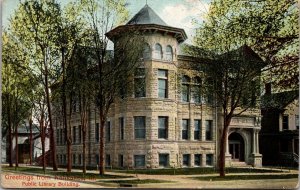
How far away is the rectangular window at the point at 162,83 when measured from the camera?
50.1 ft

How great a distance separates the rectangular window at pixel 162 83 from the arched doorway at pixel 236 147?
76.5 inches

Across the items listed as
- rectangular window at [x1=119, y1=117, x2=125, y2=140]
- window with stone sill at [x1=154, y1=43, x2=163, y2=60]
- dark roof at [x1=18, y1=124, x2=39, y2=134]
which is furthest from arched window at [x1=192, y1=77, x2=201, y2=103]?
dark roof at [x1=18, y1=124, x2=39, y2=134]

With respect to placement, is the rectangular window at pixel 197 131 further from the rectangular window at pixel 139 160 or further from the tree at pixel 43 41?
the tree at pixel 43 41

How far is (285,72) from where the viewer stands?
575 inches

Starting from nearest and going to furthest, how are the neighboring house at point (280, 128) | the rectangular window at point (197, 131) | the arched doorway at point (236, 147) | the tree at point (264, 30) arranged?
the tree at point (264, 30) → the neighboring house at point (280, 128) → the arched doorway at point (236, 147) → the rectangular window at point (197, 131)

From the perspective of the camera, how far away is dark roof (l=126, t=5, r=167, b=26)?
47.7ft

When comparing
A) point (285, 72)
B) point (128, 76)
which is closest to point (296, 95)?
point (285, 72)

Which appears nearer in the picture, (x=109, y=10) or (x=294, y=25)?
(x=294, y=25)

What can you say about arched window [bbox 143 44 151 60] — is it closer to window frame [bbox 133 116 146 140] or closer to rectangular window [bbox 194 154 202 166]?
window frame [bbox 133 116 146 140]

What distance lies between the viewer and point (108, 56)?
15.5 meters

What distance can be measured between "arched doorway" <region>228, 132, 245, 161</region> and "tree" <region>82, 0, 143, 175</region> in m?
2.91

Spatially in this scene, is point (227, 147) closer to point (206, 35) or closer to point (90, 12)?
point (206, 35)

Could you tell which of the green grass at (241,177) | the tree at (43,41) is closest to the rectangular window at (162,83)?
the green grass at (241,177)

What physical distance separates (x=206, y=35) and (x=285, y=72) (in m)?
2.05
